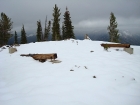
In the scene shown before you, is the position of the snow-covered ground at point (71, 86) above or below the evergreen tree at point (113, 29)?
below

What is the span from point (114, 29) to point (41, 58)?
33.7m

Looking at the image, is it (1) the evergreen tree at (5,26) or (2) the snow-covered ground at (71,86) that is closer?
(2) the snow-covered ground at (71,86)

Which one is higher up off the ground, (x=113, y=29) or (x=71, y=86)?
(x=113, y=29)

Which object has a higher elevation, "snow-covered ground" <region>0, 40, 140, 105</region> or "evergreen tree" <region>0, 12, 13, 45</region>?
→ "evergreen tree" <region>0, 12, 13, 45</region>

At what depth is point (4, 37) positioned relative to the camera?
106ft

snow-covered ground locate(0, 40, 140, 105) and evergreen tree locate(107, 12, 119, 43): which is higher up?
evergreen tree locate(107, 12, 119, 43)

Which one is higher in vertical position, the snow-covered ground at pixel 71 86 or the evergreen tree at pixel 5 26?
the evergreen tree at pixel 5 26

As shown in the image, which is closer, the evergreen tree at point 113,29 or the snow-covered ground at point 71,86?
the snow-covered ground at point 71,86

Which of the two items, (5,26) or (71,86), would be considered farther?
(5,26)

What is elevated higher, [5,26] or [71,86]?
[5,26]

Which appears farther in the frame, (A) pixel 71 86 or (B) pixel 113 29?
(B) pixel 113 29

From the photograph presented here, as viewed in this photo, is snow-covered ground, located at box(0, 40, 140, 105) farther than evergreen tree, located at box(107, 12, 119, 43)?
No

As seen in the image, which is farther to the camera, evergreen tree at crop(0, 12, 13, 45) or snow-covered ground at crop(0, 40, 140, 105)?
evergreen tree at crop(0, 12, 13, 45)

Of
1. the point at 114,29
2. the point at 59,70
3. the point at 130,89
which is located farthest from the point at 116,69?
the point at 114,29
